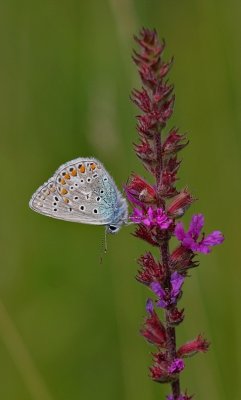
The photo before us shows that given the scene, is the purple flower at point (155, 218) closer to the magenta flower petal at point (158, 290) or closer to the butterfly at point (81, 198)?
the magenta flower petal at point (158, 290)

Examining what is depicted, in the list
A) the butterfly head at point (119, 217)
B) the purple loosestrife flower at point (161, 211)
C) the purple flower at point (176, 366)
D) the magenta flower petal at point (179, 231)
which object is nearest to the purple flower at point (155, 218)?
the purple loosestrife flower at point (161, 211)

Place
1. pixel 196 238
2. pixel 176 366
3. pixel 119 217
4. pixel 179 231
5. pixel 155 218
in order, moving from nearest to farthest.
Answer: pixel 176 366, pixel 155 218, pixel 179 231, pixel 196 238, pixel 119 217

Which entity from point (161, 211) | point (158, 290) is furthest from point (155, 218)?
point (158, 290)

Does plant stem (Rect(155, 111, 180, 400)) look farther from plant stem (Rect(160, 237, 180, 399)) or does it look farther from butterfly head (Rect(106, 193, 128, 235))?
butterfly head (Rect(106, 193, 128, 235))

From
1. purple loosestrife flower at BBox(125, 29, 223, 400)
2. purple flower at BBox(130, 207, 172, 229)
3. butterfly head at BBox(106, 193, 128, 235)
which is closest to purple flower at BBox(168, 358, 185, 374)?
purple loosestrife flower at BBox(125, 29, 223, 400)

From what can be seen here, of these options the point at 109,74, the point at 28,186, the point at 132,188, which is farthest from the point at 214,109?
the point at 132,188

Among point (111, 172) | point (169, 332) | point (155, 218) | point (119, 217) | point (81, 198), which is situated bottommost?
point (111, 172)

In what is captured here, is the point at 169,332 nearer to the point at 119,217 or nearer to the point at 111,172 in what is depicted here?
the point at 119,217

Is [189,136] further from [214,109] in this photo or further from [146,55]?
[146,55]
